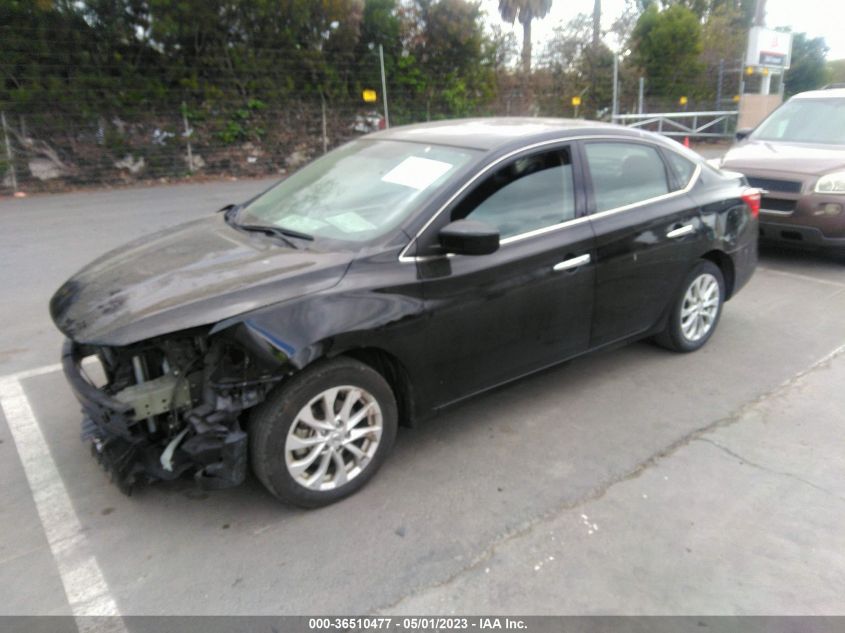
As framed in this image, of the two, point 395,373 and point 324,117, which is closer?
point 395,373

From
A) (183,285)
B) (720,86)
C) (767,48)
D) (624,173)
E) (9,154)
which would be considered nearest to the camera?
(183,285)

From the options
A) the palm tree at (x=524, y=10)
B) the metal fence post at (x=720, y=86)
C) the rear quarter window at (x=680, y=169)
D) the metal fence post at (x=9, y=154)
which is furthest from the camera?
the palm tree at (x=524, y=10)

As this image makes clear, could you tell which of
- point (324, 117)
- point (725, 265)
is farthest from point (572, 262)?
point (324, 117)

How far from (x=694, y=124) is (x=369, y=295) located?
2084 centimetres

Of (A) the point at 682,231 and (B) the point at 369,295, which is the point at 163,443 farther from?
(A) the point at 682,231

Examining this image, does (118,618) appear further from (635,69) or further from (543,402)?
(635,69)

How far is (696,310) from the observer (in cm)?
471

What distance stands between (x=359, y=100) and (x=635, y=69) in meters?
11.0

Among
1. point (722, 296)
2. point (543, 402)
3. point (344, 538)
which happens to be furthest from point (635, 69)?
point (344, 538)

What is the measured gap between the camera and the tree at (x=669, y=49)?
21891 mm

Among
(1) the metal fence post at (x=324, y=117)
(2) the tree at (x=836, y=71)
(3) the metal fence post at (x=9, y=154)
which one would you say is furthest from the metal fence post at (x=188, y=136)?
(2) the tree at (x=836, y=71)

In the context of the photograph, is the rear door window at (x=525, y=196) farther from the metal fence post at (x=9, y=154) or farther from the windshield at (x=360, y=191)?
the metal fence post at (x=9, y=154)

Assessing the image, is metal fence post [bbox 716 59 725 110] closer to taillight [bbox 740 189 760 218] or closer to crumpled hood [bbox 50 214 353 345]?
taillight [bbox 740 189 760 218]

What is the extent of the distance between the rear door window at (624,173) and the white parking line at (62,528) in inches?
125
